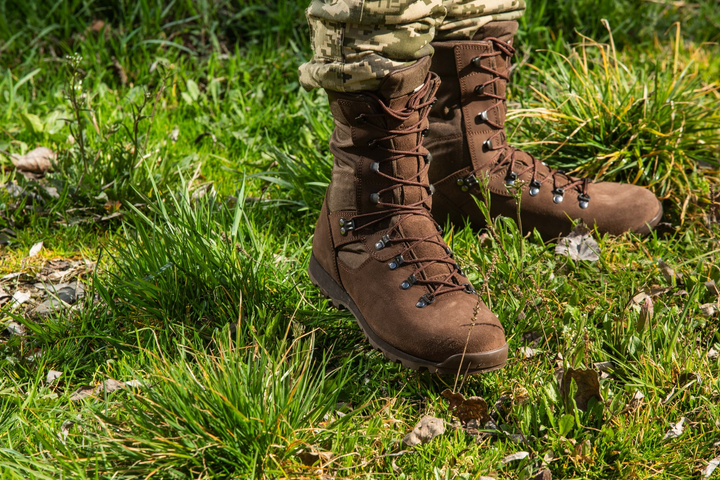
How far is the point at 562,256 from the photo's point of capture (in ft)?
7.57

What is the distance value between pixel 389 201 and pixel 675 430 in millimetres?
1026

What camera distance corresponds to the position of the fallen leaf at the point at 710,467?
1.56 metres

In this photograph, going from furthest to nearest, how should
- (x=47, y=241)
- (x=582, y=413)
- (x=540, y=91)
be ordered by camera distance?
(x=540, y=91) < (x=47, y=241) < (x=582, y=413)

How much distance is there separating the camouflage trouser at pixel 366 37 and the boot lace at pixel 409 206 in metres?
0.11

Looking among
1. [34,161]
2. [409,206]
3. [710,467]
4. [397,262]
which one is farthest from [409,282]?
[34,161]

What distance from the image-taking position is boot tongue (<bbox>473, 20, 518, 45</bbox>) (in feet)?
7.39

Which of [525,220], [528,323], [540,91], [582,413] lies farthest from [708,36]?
[582,413]

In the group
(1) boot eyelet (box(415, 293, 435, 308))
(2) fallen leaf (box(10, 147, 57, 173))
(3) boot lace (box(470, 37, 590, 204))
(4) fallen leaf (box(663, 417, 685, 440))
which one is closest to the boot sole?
(1) boot eyelet (box(415, 293, 435, 308))

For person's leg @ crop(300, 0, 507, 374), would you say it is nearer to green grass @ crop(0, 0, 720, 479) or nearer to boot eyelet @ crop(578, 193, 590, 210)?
green grass @ crop(0, 0, 720, 479)

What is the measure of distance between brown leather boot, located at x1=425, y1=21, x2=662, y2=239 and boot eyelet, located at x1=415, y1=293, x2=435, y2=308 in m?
0.60

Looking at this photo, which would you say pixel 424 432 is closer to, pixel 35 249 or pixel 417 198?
pixel 417 198

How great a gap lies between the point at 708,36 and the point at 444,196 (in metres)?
2.74

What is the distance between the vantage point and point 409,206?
1923mm

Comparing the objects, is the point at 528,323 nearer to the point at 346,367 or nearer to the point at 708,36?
the point at 346,367
